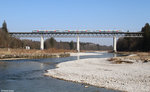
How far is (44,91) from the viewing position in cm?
1479

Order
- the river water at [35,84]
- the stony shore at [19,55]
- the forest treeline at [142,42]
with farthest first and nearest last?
the forest treeline at [142,42] → the stony shore at [19,55] → the river water at [35,84]

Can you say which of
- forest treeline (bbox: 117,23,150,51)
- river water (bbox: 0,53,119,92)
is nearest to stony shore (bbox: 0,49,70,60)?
river water (bbox: 0,53,119,92)

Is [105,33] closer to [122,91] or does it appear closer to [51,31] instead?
[51,31]

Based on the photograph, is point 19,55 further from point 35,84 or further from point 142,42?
point 142,42

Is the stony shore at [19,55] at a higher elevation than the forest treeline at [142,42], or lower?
lower

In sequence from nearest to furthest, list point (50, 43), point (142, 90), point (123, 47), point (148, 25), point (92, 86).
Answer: point (142, 90), point (92, 86), point (148, 25), point (123, 47), point (50, 43)

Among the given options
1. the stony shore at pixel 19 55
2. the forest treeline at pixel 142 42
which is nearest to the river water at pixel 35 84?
Answer: the stony shore at pixel 19 55

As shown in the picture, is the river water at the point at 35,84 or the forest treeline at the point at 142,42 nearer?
the river water at the point at 35,84

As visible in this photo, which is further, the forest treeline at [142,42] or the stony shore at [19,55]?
the forest treeline at [142,42]

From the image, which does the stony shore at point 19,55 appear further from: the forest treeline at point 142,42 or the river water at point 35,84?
the forest treeline at point 142,42

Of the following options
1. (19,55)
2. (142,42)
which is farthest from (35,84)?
(142,42)

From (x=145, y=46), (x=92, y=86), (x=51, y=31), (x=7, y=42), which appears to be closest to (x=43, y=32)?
(x=51, y=31)

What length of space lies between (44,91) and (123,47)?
132676 mm

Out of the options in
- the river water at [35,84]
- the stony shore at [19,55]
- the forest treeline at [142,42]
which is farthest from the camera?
the forest treeline at [142,42]
